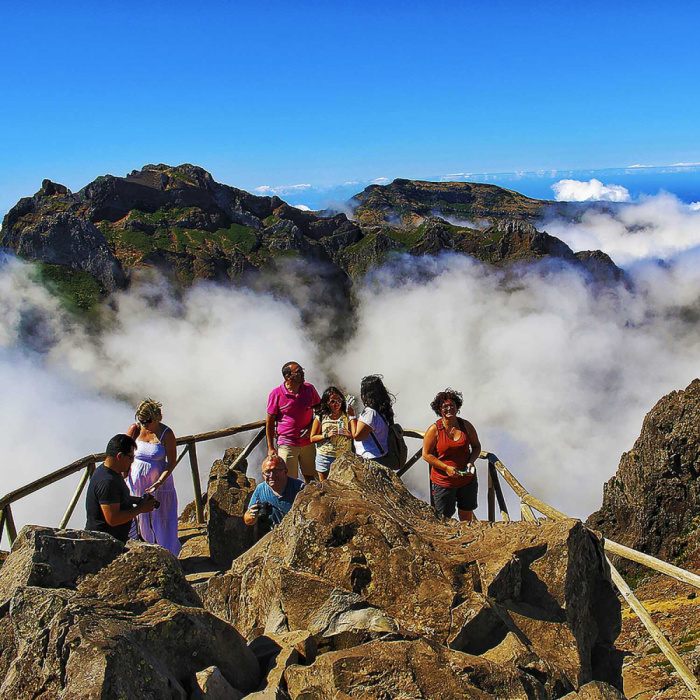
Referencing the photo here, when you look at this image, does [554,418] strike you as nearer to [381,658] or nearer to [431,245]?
[431,245]

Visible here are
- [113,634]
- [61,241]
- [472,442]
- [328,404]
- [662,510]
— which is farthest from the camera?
[61,241]

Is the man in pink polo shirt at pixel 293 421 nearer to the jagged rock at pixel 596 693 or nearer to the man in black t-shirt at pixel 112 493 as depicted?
the man in black t-shirt at pixel 112 493

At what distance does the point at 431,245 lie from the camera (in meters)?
162

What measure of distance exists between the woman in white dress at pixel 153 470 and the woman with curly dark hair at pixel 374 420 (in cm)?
257

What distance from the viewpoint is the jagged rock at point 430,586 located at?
15.7ft

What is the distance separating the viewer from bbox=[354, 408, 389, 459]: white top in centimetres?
877

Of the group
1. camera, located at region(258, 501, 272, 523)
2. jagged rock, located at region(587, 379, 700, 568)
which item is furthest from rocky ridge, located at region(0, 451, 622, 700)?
jagged rock, located at region(587, 379, 700, 568)

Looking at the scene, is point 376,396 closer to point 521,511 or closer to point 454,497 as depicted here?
point 454,497

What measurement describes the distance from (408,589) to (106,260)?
12822 centimetres

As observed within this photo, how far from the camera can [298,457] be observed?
32.9 ft

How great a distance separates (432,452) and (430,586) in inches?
145

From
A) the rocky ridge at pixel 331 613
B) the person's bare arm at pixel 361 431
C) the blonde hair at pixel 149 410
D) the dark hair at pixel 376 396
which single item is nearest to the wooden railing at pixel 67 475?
the blonde hair at pixel 149 410

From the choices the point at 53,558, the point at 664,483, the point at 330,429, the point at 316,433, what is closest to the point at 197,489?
the point at 316,433

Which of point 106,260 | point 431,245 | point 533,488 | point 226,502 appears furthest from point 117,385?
point 226,502
